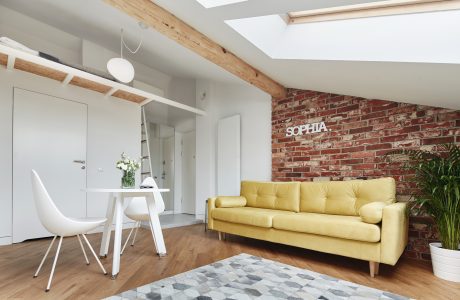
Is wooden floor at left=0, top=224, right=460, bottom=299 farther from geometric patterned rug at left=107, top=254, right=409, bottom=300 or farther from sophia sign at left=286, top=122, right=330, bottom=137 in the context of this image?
sophia sign at left=286, top=122, right=330, bottom=137

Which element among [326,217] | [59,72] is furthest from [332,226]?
[59,72]

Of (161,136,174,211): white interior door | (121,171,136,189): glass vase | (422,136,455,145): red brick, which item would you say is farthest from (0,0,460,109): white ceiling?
(161,136,174,211): white interior door

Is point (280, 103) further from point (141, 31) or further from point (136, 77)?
point (136, 77)

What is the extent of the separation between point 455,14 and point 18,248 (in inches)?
195

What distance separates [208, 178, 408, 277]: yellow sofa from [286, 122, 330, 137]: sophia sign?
857 millimetres

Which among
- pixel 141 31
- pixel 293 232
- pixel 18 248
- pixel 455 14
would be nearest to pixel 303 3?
pixel 455 14

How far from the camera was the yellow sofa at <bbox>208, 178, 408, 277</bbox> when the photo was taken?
2.37 metres

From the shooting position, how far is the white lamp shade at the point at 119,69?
3.43 metres

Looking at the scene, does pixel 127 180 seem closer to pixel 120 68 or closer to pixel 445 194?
pixel 120 68

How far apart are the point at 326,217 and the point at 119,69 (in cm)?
317

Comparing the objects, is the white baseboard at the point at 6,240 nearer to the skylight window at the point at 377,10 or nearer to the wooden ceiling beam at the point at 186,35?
the wooden ceiling beam at the point at 186,35

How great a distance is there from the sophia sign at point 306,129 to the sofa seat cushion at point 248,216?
1.31m

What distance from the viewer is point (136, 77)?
5551 millimetres

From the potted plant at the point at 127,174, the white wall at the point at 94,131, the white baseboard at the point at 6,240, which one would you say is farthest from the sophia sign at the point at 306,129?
the white baseboard at the point at 6,240
